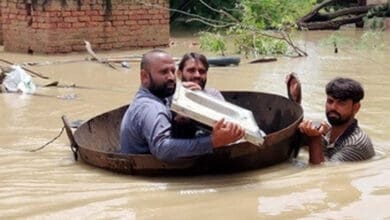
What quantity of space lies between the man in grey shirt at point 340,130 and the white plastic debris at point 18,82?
5051 millimetres

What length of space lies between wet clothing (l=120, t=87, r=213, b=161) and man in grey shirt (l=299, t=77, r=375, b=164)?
1024mm

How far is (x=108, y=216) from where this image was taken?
4859 millimetres

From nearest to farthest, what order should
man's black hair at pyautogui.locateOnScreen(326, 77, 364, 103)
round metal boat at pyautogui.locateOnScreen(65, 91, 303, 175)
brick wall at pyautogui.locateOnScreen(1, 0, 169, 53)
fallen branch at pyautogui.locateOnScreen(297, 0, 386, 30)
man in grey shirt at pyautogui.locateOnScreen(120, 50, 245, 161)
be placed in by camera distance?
1. man in grey shirt at pyautogui.locateOnScreen(120, 50, 245, 161)
2. round metal boat at pyautogui.locateOnScreen(65, 91, 303, 175)
3. man's black hair at pyautogui.locateOnScreen(326, 77, 364, 103)
4. brick wall at pyautogui.locateOnScreen(1, 0, 169, 53)
5. fallen branch at pyautogui.locateOnScreen(297, 0, 386, 30)

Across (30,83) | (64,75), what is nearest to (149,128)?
(30,83)

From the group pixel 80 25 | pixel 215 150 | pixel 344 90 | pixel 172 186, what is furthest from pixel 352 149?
pixel 80 25

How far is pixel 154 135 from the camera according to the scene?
547cm

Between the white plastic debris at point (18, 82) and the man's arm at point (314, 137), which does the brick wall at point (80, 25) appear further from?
the man's arm at point (314, 137)

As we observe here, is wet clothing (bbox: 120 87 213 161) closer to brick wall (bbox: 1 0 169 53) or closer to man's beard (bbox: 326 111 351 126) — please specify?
man's beard (bbox: 326 111 351 126)

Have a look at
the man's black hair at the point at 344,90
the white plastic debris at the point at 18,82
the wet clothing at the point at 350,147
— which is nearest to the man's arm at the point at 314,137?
the wet clothing at the point at 350,147

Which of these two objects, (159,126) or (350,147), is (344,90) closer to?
(350,147)

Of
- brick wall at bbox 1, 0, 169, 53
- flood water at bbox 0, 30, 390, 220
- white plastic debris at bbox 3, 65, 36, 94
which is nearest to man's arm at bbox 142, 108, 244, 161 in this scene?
flood water at bbox 0, 30, 390, 220

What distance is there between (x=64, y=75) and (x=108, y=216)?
7.24 m

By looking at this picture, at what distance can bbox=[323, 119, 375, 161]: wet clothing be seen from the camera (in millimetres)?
6117

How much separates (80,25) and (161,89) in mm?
8962
